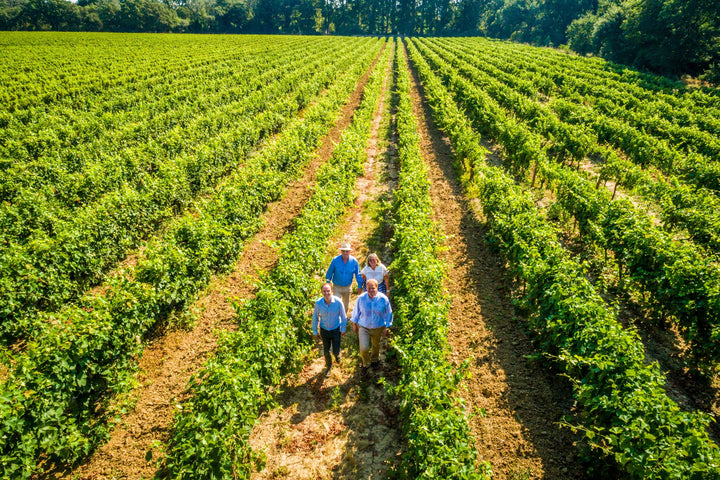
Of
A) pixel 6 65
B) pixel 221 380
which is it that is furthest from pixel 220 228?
pixel 6 65

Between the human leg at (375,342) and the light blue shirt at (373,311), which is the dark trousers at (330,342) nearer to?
the light blue shirt at (373,311)

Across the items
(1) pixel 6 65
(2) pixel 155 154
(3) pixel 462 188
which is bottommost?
(3) pixel 462 188

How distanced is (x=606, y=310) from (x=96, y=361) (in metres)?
9.79

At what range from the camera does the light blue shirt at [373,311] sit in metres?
7.02

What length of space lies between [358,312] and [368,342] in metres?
0.73

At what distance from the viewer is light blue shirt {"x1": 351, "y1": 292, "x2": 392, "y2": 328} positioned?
7016mm

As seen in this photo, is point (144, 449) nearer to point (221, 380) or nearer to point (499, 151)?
point (221, 380)

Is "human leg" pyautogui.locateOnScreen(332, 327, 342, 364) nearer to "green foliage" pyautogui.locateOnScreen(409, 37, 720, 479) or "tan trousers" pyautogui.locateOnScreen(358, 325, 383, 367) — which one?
"tan trousers" pyautogui.locateOnScreen(358, 325, 383, 367)

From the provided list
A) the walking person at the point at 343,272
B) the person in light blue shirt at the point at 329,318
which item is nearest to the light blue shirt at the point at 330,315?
the person in light blue shirt at the point at 329,318

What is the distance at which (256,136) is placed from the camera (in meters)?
19.8

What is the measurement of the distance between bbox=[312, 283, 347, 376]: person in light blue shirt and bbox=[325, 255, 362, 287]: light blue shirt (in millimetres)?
934

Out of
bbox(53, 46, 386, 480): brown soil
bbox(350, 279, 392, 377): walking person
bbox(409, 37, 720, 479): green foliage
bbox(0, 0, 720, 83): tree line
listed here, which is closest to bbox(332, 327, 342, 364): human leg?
bbox(350, 279, 392, 377): walking person

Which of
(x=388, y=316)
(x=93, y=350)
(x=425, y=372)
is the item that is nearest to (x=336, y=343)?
(x=388, y=316)

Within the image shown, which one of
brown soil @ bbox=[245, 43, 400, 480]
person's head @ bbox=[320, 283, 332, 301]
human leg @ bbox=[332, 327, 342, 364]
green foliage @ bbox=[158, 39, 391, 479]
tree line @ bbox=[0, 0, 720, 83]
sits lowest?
brown soil @ bbox=[245, 43, 400, 480]
